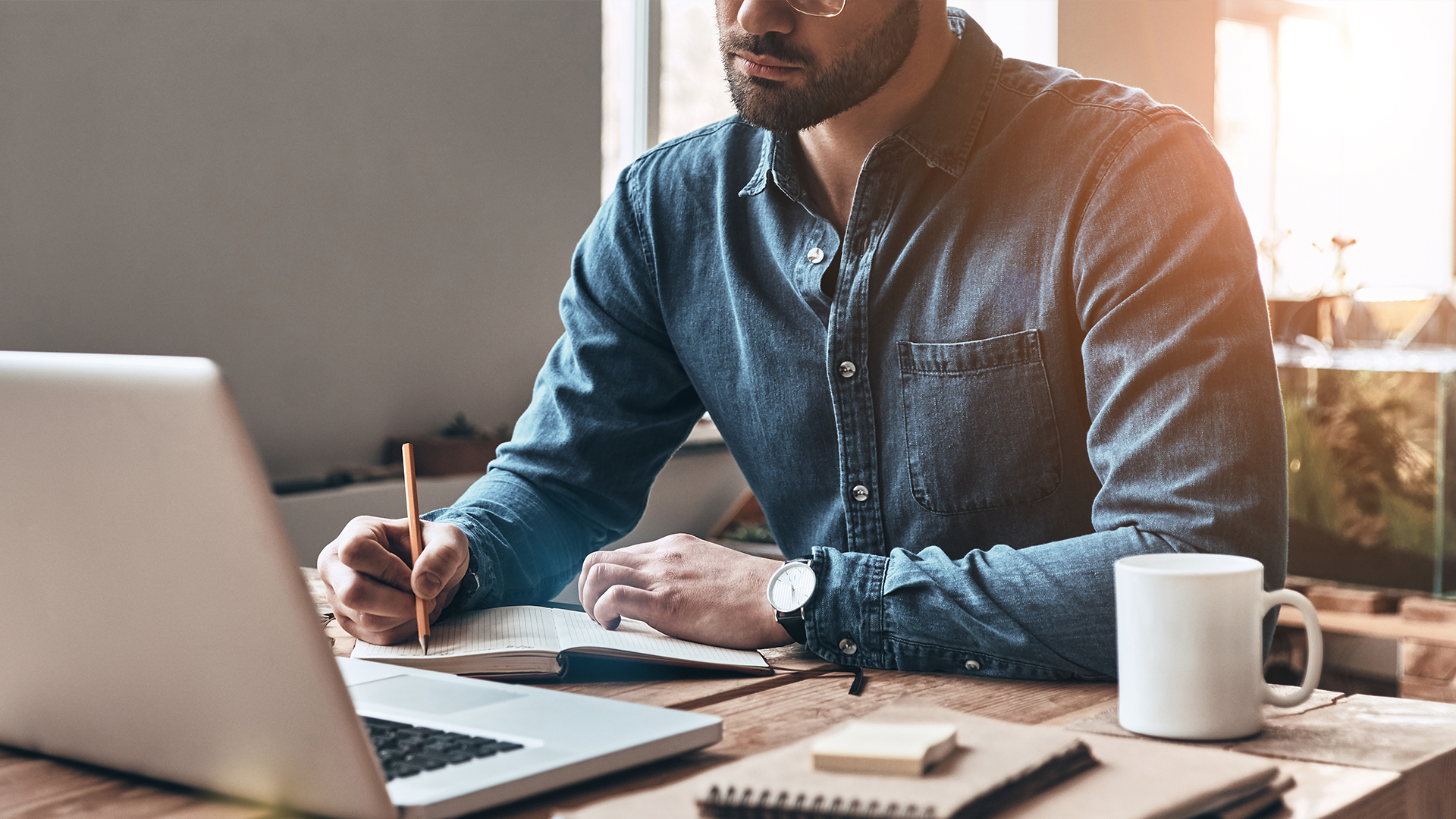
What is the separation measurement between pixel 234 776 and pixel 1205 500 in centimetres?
67

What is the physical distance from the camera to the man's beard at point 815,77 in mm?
1154

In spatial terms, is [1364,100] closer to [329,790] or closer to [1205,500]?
[1205,500]

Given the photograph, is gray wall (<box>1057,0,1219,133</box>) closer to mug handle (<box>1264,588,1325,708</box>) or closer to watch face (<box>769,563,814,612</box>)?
watch face (<box>769,563,814,612</box>)

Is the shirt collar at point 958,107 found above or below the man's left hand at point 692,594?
above

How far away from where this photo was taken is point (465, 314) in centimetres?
277

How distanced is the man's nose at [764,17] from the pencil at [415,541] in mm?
490

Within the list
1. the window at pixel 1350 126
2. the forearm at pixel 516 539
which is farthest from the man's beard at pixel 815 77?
the window at pixel 1350 126

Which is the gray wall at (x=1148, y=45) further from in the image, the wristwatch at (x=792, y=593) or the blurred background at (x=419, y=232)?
the wristwatch at (x=792, y=593)

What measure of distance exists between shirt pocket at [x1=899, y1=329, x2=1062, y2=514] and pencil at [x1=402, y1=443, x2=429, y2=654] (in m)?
0.46

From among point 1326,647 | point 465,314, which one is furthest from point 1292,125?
point 465,314

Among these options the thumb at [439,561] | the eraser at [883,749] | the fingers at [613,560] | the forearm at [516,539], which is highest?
the eraser at [883,749]

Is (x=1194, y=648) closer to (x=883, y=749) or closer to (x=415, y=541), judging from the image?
(x=883, y=749)

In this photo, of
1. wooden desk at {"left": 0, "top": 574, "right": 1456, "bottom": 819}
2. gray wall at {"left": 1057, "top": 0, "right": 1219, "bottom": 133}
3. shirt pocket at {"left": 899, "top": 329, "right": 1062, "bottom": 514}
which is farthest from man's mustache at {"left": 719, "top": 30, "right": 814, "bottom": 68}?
gray wall at {"left": 1057, "top": 0, "right": 1219, "bottom": 133}

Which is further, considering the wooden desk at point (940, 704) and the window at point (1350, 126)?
the window at point (1350, 126)
